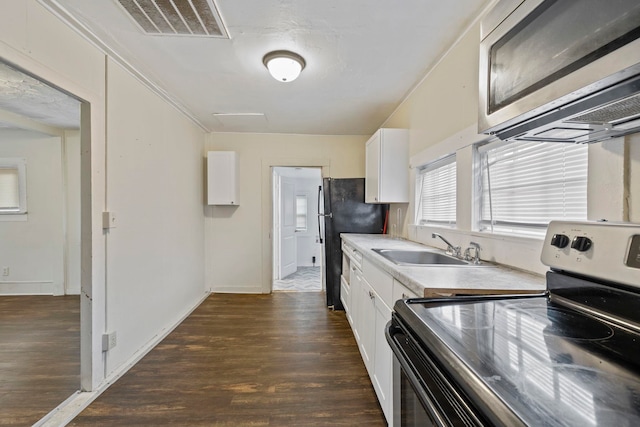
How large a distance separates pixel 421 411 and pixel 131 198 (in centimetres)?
238

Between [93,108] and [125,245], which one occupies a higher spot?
[93,108]

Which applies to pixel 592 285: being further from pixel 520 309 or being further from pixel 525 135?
pixel 525 135

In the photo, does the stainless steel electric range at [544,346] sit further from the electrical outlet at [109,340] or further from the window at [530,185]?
the electrical outlet at [109,340]

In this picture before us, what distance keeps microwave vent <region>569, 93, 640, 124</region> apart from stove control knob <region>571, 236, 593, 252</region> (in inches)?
13.0

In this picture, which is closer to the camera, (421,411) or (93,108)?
(421,411)

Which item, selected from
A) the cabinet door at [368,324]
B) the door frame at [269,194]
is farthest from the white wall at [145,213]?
the cabinet door at [368,324]

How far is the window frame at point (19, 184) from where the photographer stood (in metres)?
3.80

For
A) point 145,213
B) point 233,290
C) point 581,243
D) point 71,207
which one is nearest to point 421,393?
point 581,243

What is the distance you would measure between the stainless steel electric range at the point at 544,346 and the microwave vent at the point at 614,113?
0.29 meters

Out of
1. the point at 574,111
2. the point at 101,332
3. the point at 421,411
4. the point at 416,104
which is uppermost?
the point at 416,104

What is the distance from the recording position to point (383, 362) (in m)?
1.55

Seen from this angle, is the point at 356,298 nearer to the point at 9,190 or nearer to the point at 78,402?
the point at 78,402

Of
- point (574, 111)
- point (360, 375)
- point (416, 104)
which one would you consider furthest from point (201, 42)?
point (360, 375)

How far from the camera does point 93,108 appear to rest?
1.84 m
